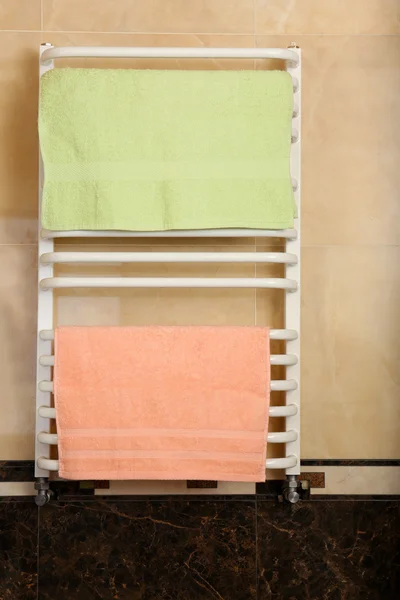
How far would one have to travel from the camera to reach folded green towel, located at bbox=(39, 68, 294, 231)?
5.09 feet

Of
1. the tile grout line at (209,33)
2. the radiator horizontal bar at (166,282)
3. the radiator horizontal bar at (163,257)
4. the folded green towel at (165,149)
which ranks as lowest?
the radiator horizontal bar at (166,282)

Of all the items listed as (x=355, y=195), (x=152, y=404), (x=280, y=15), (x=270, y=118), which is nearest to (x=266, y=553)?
(x=152, y=404)

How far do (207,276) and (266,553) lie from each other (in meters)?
0.63

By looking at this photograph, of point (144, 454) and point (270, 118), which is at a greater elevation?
point (270, 118)

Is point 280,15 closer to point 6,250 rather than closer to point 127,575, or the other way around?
point 6,250

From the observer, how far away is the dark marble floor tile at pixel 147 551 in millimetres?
1659

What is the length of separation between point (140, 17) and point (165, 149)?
0.36 m

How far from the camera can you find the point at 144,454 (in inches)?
61.2

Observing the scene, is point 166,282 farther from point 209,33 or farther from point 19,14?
point 19,14

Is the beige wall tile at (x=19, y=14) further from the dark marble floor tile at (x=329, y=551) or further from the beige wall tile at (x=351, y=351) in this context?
the dark marble floor tile at (x=329, y=551)

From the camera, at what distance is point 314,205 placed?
1.71m

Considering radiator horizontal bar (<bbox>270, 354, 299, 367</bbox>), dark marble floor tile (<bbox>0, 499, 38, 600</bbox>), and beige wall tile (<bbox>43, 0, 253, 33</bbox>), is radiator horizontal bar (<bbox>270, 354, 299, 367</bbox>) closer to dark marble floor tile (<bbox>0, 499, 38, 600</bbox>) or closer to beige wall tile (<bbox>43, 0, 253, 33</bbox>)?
dark marble floor tile (<bbox>0, 499, 38, 600</bbox>)

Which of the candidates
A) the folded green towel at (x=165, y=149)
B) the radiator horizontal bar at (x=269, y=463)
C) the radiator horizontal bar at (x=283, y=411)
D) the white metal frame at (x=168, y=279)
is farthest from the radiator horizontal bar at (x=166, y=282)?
the radiator horizontal bar at (x=269, y=463)

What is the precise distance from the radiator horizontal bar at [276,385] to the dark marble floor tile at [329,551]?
287mm
